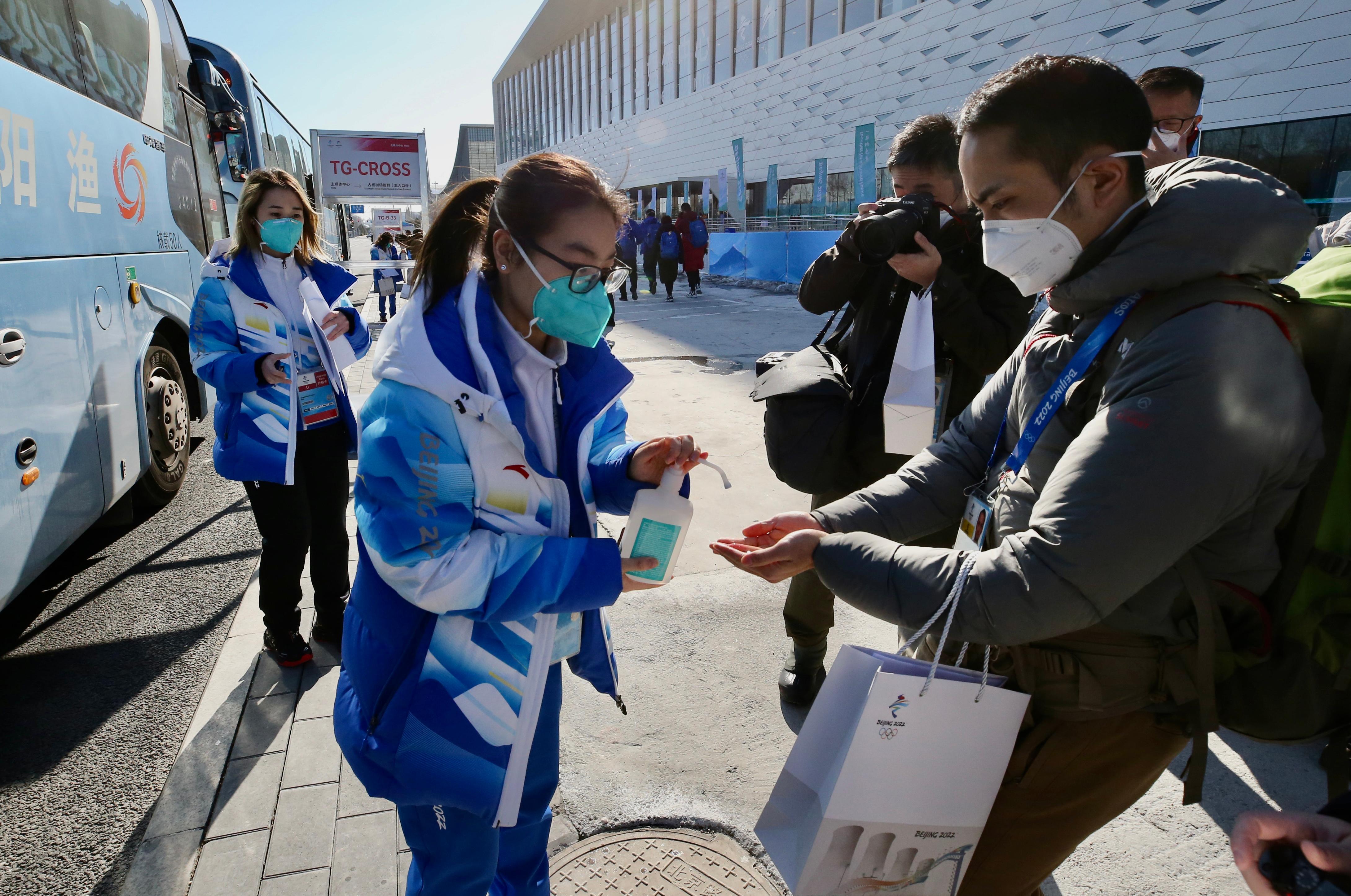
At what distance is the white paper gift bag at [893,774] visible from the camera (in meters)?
1.21

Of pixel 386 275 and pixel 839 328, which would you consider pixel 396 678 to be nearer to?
pixel 839 328

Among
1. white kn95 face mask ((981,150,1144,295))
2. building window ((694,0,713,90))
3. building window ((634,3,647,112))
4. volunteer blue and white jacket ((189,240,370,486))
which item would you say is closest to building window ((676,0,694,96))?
building window ((694,0,713,90))

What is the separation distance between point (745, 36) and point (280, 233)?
30557 mm

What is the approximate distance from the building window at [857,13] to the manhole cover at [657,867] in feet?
81.7

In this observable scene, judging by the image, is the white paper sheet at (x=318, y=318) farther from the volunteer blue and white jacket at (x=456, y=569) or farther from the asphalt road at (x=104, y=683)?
the volunteer blue and white jacket at (x=456, y=569)

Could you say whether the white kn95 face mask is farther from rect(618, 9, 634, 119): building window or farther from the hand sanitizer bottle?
rect(618, 9, 634, 119): building window

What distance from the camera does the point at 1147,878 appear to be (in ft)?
7.14

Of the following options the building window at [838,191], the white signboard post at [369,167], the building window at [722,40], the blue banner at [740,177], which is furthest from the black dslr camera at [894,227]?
the building window at [722,40]

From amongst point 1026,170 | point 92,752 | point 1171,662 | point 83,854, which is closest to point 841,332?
point 1026,170

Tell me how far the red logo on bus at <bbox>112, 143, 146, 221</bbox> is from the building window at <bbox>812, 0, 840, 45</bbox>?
23.7 metres

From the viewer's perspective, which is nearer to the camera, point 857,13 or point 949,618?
point 949,618

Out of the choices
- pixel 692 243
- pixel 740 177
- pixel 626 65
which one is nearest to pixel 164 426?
pixel 692 243

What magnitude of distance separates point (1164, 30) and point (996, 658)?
17.0 meters

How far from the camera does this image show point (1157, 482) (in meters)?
1.05
